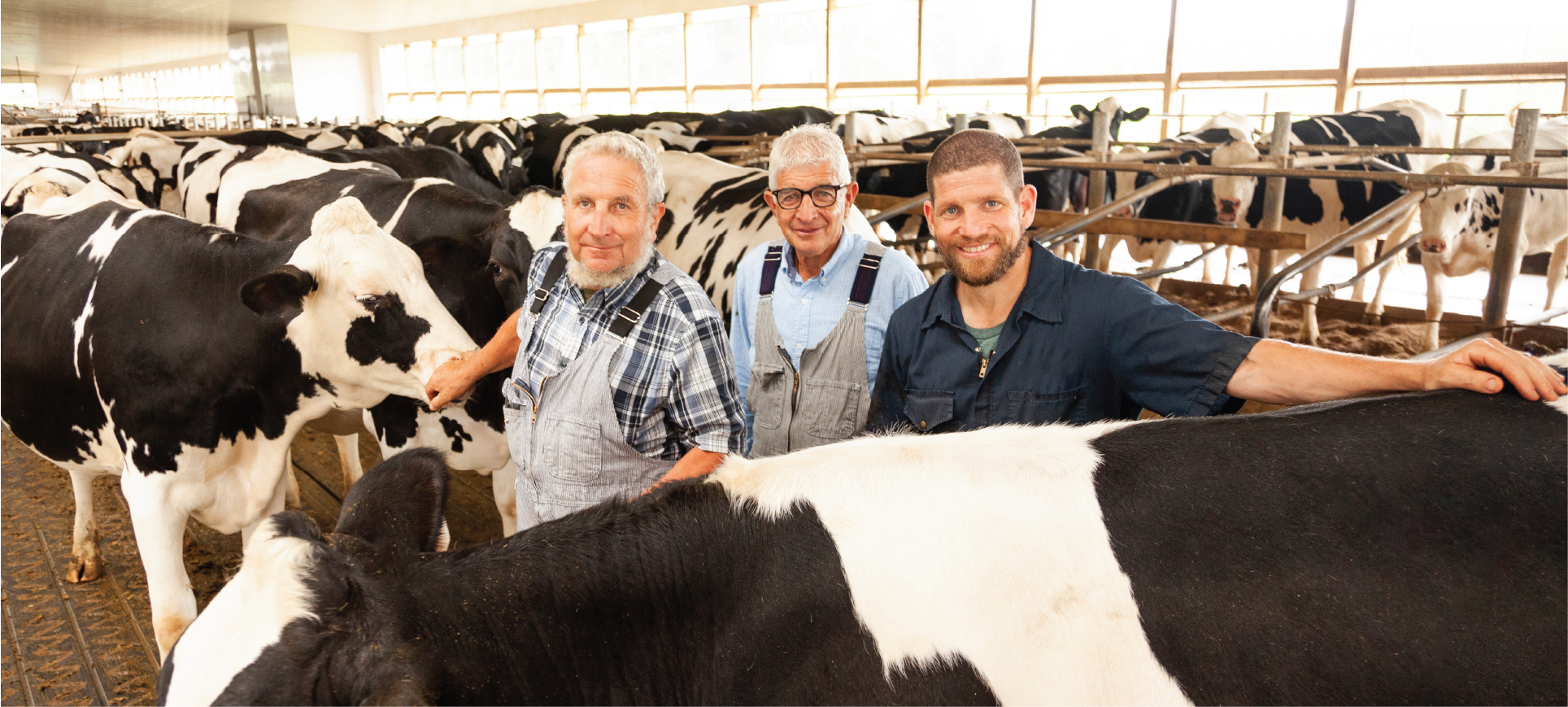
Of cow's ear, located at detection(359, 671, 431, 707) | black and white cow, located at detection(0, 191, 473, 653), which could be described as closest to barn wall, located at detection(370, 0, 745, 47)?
black and white cow, located at detection(0, 191, 473, 653)

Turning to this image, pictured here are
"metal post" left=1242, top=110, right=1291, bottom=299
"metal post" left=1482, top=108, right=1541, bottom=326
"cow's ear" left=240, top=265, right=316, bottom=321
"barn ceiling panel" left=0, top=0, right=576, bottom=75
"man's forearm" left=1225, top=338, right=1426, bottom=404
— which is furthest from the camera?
"barn ceiling panel" left=0, top=0, right=576, bottom=75

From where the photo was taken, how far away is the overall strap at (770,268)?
249 cm

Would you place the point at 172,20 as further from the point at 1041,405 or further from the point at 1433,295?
the point at 1041,405

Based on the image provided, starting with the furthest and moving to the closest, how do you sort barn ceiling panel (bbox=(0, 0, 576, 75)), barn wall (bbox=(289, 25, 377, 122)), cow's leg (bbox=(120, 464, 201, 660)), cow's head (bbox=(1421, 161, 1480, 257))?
1. barn wall (bbox=(289, 25, 377, 122))
2. barn ceiling panel (bbox=(0, 0, 576, 75))
3. cow's head (bbox=(1421, 161, 1480, 257))
4. cow's leg (bbox=(120, 464, 201, 660))

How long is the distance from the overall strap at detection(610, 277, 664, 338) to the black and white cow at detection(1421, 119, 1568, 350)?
17.9 feet

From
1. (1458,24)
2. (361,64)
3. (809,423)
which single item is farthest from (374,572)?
(361,64)

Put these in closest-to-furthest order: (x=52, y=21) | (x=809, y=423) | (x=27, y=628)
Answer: (x=809, y=423)
(x=27, y=628)
(x=52, y=21)

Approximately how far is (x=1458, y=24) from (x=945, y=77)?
29.4 ft

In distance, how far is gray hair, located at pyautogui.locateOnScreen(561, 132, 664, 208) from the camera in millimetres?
1967

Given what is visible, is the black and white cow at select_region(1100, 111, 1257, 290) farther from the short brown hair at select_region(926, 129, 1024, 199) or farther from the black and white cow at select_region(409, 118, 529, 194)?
the short brown hair at select_region(926, 129, 1024, 199)

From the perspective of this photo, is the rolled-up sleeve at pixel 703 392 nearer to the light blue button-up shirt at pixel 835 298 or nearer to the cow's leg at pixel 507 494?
the light blue button-up shirt at pixel 835 298

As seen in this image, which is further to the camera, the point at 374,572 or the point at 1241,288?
the point at 1241,288

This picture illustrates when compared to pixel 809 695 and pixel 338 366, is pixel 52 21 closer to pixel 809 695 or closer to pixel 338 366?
pixel 338 366

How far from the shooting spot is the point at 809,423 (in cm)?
235
